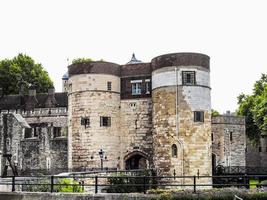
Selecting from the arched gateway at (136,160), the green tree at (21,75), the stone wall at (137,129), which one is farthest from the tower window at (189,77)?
the green tree at (21,75)

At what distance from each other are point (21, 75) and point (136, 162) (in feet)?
113

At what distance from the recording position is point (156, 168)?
34.0 metres

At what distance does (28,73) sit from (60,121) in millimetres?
16798

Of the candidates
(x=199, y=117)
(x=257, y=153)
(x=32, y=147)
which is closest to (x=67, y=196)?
(x=199, y=117)

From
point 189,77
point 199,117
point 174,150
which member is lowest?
point 174,150

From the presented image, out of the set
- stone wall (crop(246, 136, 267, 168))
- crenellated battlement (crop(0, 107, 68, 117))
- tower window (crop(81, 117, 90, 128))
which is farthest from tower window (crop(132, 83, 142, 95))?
stone wall (crop(246, 136, 267, 168))

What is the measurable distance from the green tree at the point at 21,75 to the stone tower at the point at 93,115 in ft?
101

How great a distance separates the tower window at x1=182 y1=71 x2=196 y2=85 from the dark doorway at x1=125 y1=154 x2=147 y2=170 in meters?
7.24

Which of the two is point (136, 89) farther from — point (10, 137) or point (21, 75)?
point (21, 75)

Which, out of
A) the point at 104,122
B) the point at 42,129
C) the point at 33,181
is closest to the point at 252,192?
the point at 33,181

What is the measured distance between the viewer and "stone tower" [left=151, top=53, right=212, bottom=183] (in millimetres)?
32938

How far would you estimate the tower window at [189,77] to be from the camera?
1331 inches

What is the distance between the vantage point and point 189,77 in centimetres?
3397

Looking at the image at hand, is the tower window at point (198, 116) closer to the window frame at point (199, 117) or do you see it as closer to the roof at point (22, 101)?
the window frame at point (199, 117)
